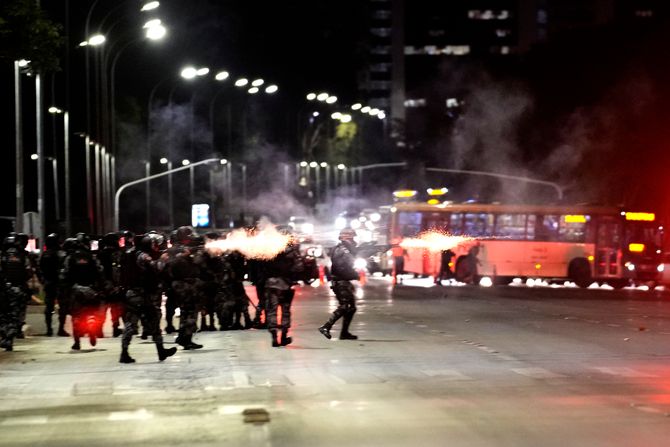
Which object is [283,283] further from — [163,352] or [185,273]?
[163,352]

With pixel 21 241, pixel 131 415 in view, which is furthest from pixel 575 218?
pixel 131 415

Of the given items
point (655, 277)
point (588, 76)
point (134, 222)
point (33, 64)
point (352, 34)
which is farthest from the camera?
point (352, 34)

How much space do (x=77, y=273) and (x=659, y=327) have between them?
1097 centimetres

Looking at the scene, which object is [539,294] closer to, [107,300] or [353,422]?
[107,300]

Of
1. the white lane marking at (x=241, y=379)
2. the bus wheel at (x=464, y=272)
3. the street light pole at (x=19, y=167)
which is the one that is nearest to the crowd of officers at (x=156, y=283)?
the white lane marking at (x=241, y=379)

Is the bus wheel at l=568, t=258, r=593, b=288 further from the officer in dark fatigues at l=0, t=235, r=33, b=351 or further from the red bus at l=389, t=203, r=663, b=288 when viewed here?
the officer in dark fatigues at l=0, t=235, r=33, b=351

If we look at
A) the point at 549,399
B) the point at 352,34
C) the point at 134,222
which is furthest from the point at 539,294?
the point at 352,34

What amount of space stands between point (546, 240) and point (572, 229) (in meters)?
0.99

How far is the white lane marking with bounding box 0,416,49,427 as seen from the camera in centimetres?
1117

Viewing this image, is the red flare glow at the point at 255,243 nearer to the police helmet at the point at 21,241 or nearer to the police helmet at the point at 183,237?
the police helmet at the point at 183,237

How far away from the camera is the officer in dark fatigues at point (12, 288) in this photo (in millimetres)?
19406

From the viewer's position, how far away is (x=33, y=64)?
2255cm

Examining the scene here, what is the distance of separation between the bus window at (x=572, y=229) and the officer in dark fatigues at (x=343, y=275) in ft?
77.6

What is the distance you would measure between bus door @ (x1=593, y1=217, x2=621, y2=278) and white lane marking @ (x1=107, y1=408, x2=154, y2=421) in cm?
3160
